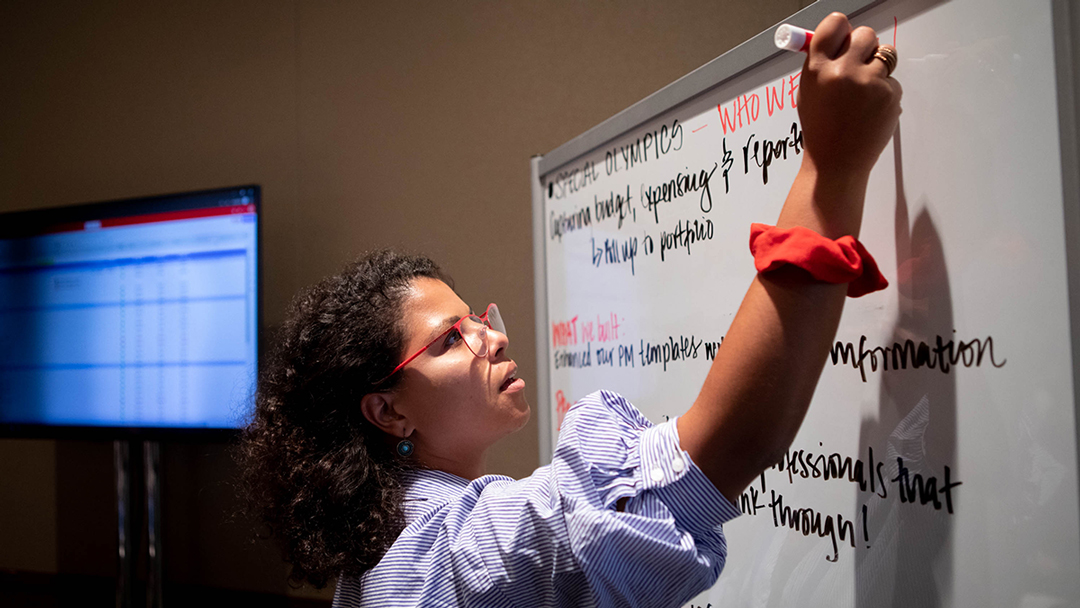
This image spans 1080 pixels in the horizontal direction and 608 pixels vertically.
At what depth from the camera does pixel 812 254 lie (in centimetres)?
52

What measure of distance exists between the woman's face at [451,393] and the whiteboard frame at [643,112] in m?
0.43

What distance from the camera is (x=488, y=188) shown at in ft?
6.53

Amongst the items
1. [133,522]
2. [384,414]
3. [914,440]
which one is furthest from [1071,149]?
[133,522]

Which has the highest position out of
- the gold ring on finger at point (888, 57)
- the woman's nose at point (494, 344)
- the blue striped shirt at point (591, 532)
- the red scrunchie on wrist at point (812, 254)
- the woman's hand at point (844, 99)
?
the gold ring on finger at point (888, 57)

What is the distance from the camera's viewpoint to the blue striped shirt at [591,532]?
545mm

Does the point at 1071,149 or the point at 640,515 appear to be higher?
the point at 1071,149

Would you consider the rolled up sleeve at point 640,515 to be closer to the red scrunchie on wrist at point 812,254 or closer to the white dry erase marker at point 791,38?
the red scrunchie on wrist at point 812,254

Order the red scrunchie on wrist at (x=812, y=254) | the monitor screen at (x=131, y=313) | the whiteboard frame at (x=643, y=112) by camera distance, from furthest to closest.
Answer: the monitor screen at (x=131, y=313)
the whiteboard frame at (x=643, y=112)
the red scrunchie on wrist at (x=812, y=254)

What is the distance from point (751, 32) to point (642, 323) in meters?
0.99

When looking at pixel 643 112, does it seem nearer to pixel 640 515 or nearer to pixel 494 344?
pixel 494 344

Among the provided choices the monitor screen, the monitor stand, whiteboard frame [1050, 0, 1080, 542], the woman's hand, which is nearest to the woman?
the woman's hand

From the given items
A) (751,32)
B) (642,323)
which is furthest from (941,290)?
(751,32)

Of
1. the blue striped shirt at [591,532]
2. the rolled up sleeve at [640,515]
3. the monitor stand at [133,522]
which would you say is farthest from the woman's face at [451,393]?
the monitor stand at [133,522]

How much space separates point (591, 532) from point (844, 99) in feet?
1.30
